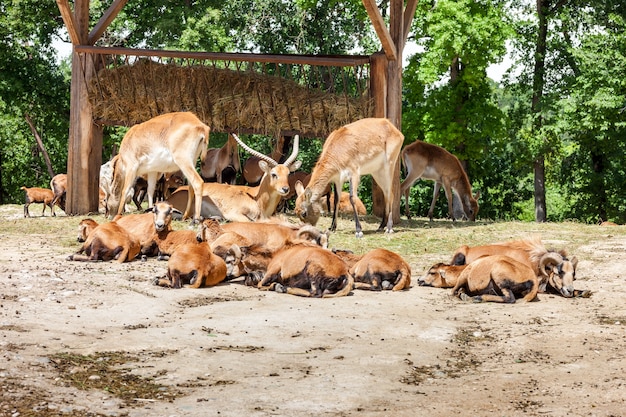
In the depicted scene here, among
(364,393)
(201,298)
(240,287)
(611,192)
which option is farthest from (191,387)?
(611,192)

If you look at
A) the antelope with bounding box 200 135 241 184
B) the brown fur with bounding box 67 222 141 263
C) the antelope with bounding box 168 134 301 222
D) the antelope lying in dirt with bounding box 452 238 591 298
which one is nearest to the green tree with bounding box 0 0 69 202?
the antelope with bounding box 200 135 241 184

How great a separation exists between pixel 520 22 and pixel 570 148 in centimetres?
450

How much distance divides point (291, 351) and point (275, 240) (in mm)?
4130

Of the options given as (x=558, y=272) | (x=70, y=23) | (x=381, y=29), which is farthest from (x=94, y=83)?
(x=558, y=272)

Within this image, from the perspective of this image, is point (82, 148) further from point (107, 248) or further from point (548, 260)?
point (548, 260)

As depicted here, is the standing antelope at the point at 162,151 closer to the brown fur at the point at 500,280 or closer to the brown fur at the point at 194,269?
the brown fur at the point at 194,269

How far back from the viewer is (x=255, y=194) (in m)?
18.3

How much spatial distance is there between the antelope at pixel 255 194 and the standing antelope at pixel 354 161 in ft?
1.81

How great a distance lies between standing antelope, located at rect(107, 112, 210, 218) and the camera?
1738cm

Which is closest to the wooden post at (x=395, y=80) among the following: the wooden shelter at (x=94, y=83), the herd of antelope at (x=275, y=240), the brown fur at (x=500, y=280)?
the wooden shelter at (x=94, y=83)

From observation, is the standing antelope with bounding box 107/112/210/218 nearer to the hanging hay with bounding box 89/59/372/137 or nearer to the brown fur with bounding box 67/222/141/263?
the hanging hay with bounding box 89/59/372/137

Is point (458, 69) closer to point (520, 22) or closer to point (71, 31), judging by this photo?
point (520, 22)

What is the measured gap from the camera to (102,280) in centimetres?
1097

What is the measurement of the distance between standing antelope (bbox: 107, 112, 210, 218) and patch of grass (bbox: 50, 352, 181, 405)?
9.99 meters
